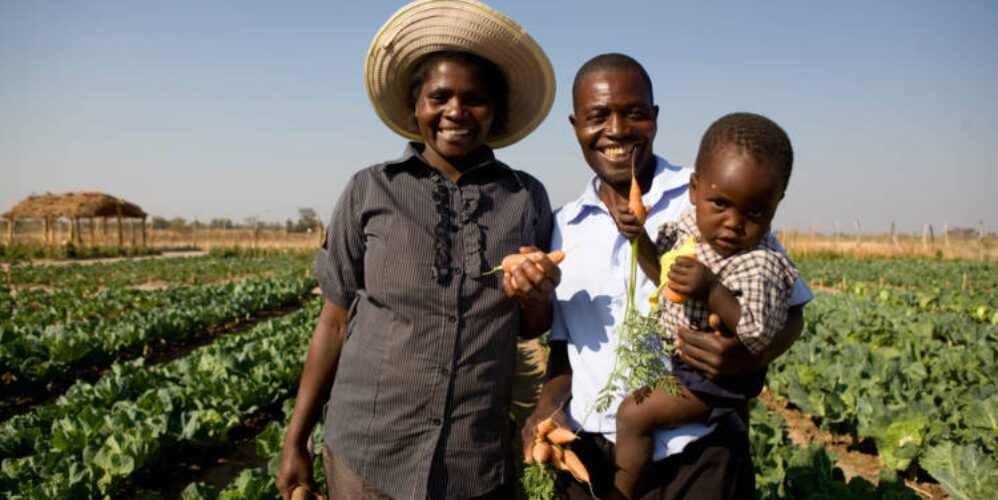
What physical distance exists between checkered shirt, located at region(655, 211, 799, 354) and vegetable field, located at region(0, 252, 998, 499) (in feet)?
2.14

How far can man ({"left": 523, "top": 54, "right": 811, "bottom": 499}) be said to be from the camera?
5.36 feet

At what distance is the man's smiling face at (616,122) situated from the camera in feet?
5.42

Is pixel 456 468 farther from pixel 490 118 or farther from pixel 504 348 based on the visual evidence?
pixel 490 118

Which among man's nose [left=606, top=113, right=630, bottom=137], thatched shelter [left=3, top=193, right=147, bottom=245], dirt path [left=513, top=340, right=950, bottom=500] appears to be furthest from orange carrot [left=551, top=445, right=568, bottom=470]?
thatched shelter [left=3, top=193, right=147, bottom=245]

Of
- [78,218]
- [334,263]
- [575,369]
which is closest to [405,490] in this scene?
[575,369]

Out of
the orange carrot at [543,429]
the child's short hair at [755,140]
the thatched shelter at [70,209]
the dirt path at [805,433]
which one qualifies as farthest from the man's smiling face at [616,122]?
the thatched shelter at [70,209]

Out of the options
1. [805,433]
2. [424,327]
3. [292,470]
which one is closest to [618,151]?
[424,327]

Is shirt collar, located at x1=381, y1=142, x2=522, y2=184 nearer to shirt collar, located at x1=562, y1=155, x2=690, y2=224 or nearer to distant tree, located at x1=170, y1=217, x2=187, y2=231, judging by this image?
shirt collar, located at x1=562, y1=155, x2=690, y2=224

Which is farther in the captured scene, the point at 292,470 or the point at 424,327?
the point at 292,470

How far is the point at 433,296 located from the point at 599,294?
1.75 feet

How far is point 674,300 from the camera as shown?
1.45 meters

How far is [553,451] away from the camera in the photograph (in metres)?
1.61

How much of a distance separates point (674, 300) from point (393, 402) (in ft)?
2.99

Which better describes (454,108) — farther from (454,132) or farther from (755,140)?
(755,140)
